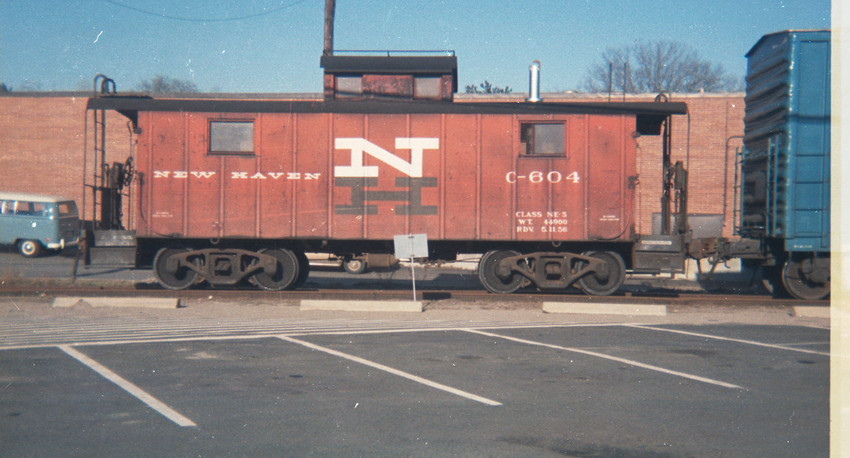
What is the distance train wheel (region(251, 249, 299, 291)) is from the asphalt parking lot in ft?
15.3

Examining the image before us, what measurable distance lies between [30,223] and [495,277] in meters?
21.9

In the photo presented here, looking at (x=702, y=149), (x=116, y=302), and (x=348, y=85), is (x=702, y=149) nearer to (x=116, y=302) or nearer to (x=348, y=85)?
(x=348, y=85)

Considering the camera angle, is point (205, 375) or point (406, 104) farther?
point (406, 104)

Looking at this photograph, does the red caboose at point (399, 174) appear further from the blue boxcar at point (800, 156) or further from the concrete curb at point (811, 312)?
the concrete curb at point (811, 312)

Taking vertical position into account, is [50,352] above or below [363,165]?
below

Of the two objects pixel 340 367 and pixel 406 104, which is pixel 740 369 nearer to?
pixel 340 367

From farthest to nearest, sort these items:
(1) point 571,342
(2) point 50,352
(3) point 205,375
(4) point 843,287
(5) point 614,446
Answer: (4) point 843,287 < (1) point 571,342 < (2) point 50,352 < (3) point 205,375 < (5) point 614,446

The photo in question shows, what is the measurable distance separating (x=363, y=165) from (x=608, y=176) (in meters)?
4.91

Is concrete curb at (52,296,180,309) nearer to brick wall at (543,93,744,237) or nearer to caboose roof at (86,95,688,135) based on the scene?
caboose roof at (86,95,688,135)

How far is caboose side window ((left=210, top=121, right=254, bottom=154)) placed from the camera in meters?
13.4

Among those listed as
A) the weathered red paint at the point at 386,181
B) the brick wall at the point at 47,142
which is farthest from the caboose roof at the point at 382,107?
the brick wall at the point at 47,142

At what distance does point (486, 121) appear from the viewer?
13234 millimetres

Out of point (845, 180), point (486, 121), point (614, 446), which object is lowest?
point (614, 446)

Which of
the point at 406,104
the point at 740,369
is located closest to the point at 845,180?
the point at 740,369
